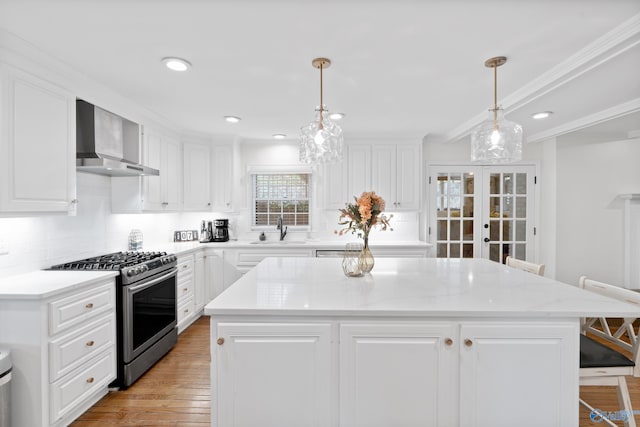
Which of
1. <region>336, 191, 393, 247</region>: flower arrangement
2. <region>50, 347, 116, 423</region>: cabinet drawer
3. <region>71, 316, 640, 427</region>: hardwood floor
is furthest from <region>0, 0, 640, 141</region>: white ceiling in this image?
<region>71, 316, 640, 427</region>: hardwood floor

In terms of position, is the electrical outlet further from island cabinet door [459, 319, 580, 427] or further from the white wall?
the white wall

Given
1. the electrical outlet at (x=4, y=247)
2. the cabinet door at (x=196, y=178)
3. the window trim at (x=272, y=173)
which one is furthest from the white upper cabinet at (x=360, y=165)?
the electrical outlet at (x=4, y=247)

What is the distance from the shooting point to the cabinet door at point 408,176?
4.33 meters

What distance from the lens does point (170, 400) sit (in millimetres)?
2293

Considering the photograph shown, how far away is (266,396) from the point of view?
1504mm

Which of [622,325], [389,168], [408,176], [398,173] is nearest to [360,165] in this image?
[389,168]

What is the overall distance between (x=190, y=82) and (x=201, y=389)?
2406 mm

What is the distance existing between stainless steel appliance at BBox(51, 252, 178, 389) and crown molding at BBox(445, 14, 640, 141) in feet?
11.2

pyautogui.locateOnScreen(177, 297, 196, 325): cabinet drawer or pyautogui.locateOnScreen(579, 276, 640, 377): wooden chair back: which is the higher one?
pyautogui.locateOnScreen(579, 276, 640, 377): wooden chair back

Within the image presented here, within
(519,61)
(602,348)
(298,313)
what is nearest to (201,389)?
(298,313)

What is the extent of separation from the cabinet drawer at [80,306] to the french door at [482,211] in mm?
3904

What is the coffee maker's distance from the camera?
4.41 m

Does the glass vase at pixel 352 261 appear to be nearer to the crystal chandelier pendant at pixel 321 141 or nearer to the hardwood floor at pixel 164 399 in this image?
the crystal chandelier pendant at pixel 321 141

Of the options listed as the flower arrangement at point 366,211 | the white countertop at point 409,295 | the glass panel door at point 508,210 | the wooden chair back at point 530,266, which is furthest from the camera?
the glass panel door at point 508,210
